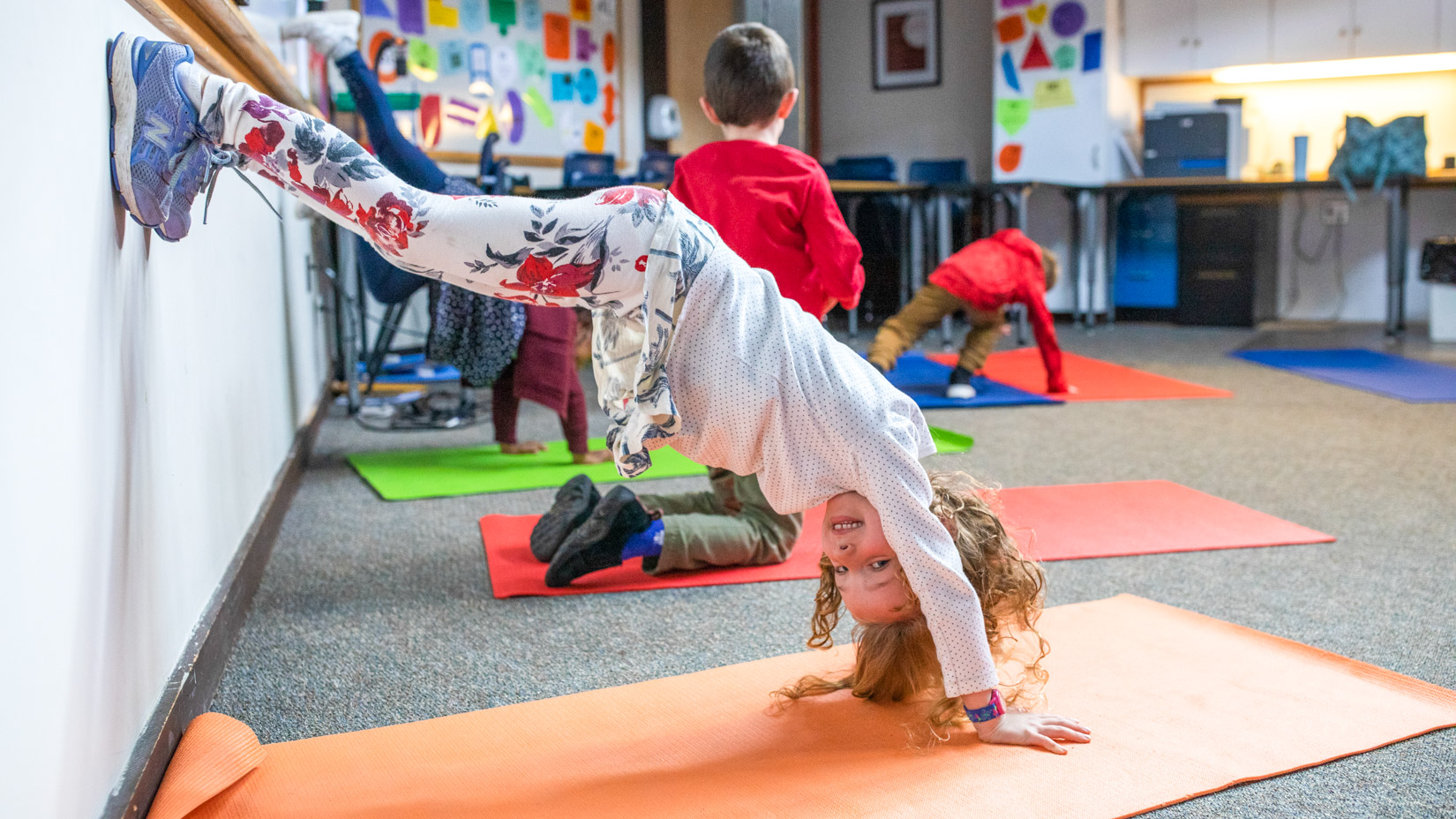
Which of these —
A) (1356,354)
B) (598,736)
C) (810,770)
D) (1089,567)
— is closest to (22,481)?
(598,736)

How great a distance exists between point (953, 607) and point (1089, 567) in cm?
82

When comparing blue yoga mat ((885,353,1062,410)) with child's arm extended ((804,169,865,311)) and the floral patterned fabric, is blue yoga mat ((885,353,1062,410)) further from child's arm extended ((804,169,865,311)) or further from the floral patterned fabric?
the floral patterned fabric

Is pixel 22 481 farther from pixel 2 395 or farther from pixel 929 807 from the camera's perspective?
pixel 929 807

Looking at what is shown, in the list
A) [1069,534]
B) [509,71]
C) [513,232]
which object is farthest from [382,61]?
[513,232]

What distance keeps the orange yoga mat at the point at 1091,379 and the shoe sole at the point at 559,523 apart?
226 centimetres

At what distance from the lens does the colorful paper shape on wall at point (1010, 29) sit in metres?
6.34

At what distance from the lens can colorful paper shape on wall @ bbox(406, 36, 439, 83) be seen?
221 inches

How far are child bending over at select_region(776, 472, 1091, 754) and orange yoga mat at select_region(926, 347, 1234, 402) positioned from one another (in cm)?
255

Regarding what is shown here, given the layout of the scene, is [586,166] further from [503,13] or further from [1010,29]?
[1010,29]

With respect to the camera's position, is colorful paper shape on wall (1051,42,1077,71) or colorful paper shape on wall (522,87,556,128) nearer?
colorful paper shape on wall (522,87,556,128)

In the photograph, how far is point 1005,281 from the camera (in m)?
3.63

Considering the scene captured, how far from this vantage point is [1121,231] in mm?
6289

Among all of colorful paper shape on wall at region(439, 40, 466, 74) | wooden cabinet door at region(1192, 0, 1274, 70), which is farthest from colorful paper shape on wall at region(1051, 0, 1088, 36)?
colorful paper shape on wall at region(439, 40, 466, 74)

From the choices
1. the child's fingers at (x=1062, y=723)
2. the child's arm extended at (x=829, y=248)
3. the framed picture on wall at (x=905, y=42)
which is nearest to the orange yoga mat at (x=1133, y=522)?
the child's arm extended at (x=829, y=248)
